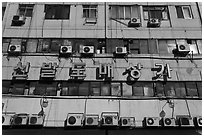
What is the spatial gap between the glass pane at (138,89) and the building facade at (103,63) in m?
0.05

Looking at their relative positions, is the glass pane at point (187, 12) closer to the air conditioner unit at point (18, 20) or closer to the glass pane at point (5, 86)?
the air conditioner unit at point (18, 20)

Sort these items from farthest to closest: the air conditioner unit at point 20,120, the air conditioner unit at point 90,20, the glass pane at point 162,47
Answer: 1. the air conditioner unit at point 90,20
2. the glass pane at point 162,47
3. the air conditioner unit at point 20,120

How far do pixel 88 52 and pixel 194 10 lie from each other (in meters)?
6.59

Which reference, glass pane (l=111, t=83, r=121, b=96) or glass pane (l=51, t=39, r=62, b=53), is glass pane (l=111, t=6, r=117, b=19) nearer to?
glass pane (l=51, t=39, r=62, b=53)

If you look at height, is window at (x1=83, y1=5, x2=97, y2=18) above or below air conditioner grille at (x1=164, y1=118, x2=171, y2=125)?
above

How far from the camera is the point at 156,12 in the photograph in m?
13.7

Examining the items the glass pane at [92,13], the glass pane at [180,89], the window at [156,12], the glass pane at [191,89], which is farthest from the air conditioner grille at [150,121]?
the glass pane at [92,13]

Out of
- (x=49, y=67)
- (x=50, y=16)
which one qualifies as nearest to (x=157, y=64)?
(x=49, y=67)

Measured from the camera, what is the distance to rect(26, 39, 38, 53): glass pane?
40.0 ft

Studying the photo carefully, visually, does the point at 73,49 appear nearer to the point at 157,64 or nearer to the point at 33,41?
the point at 33,41

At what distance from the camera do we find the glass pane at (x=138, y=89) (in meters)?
11.1

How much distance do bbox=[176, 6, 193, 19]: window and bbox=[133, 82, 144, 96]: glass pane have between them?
4910mm

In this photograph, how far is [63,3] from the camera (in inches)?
545

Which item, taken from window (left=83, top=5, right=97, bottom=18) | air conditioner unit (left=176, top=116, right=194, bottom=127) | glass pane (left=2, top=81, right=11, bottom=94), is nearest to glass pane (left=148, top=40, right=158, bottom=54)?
window (left=83, top=5, right=97, bottom=18)
